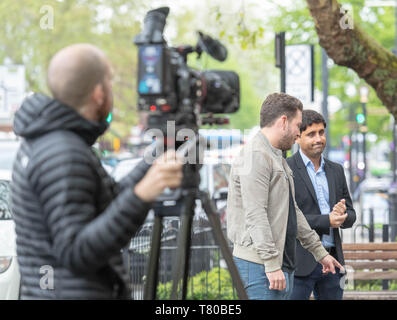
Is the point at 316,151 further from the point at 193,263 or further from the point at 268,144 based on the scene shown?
the point at 193,263

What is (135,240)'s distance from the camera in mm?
8156

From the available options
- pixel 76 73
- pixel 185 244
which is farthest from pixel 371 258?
pixel 76 73

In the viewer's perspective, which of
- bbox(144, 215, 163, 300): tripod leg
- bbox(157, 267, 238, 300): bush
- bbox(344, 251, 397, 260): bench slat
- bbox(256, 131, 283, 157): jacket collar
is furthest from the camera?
bbox(157, 267, 238, 300): bush

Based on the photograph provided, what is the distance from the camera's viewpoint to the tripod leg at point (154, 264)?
316 centimetres

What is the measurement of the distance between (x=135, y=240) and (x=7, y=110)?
1700 cm

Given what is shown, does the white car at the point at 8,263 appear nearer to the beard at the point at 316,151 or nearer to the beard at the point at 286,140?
the beard at the point at 316,151

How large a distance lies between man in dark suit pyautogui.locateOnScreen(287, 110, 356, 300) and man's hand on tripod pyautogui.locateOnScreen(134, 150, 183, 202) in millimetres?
2847

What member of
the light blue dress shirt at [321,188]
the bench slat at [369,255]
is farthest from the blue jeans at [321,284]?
the bench slat at [369,255]

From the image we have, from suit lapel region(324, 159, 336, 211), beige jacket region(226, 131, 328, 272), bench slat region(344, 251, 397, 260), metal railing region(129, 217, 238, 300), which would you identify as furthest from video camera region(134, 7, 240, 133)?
bench slat region(344, 251, 397, 260)

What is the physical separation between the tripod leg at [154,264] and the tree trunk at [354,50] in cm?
483

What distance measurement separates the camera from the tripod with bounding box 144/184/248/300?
304 centimetres

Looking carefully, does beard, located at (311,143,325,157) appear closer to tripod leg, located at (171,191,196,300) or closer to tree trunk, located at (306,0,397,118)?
tree trunk, located at (306,0,397,118)

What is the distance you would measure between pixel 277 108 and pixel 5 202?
3.59 meters
